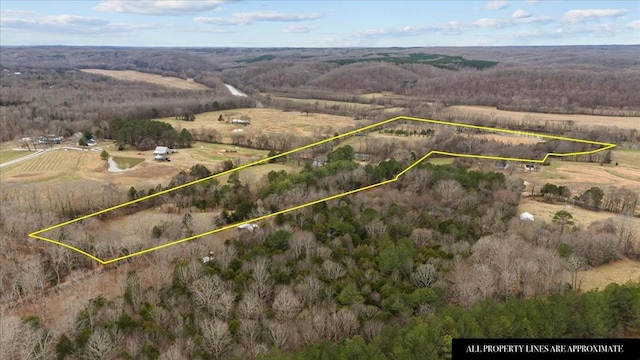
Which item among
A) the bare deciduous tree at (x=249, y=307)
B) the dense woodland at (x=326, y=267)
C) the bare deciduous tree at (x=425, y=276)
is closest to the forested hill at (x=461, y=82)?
the dense woodland at (x=326, y=267)

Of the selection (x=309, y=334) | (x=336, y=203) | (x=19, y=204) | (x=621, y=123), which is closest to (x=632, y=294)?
(x=309, y=334)

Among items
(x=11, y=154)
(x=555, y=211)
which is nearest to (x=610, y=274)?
(x=555, y=211)

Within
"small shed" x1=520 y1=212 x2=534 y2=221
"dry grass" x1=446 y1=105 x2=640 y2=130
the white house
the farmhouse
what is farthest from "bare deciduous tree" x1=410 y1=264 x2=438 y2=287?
"dry grass" x1=446 y1=105 x2=640 y2=130

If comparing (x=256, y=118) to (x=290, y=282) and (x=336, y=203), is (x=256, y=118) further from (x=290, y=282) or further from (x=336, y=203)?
(x=290, y=282)

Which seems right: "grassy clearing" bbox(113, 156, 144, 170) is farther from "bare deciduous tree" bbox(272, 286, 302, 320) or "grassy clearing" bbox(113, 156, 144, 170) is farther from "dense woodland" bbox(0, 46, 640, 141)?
"bare deciduous tree" bbox(272, 286, 302, 320)

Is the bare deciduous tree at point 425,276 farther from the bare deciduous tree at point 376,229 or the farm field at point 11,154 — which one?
the farm field at point 11,154

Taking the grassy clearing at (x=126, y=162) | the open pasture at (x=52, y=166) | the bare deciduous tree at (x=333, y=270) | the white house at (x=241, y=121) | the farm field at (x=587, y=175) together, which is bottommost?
the farm field at (x=587, y=175)
